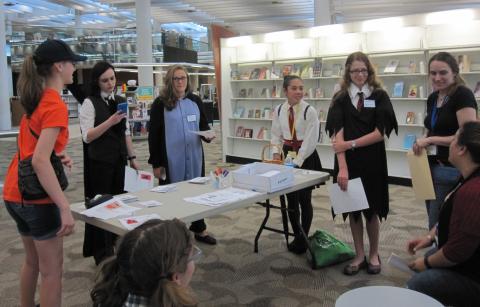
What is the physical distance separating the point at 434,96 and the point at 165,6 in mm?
12839

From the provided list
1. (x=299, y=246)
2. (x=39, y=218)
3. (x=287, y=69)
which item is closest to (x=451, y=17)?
(x=287, y=69)

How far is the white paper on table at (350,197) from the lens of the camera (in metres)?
3.21

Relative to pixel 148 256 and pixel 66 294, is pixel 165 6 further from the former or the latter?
pixel 148 256

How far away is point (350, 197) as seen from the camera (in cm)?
325

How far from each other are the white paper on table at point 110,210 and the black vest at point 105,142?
0.71 metres

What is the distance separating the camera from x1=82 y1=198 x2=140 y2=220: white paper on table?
8.08 ft

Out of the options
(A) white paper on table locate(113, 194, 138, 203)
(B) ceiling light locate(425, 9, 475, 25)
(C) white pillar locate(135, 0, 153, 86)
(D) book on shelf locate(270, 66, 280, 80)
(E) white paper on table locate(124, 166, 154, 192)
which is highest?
(C) white pillar locate(135, 0, 153, 86)

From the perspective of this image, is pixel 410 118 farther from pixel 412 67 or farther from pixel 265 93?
pixel 265 93

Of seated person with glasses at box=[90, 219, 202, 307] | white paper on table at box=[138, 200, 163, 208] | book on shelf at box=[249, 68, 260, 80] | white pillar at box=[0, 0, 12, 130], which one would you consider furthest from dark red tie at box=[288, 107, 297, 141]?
white pillar at box=[0, 0, 12, 130]

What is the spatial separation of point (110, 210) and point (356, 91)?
1.90 meters

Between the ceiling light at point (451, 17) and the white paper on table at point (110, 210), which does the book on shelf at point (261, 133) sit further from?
the white paper on table at point (110, 210)

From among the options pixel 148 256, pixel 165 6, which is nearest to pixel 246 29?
pixel 165 6

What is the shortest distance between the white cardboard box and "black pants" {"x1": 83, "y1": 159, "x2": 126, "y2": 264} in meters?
0.92

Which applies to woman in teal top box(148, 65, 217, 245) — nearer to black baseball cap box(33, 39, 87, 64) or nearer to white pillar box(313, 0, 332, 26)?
black baseball cap box(33, 39, 87, 64)
